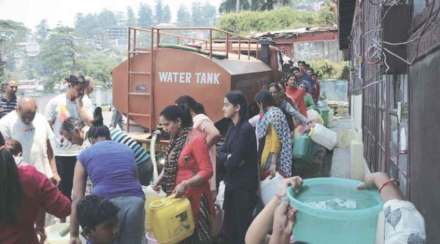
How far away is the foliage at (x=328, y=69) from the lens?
2566 cm

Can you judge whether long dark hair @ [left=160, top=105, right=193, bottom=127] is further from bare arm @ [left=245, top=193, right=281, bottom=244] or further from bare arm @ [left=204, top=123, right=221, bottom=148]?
bare arm @ [left=245, top=193, right=281, bottom=244]

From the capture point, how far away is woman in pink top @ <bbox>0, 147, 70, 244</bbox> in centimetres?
304

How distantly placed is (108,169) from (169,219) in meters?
0.64

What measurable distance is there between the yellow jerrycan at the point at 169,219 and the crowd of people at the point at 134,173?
0.40ft

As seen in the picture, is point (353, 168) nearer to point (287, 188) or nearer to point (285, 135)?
point (285, 135)

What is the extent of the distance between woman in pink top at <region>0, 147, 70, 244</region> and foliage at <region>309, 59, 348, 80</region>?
22996 mm

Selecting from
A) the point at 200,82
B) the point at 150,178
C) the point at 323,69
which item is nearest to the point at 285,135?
the point at 150,178

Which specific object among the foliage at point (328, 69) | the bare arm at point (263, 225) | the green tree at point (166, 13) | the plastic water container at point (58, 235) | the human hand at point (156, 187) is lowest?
the plastic water container at point (58, 235)

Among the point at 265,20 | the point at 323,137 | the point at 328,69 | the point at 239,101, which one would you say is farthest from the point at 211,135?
the point at 265,20

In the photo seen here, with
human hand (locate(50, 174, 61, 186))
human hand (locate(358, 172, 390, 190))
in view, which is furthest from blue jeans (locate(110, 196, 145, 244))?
human hand (locate(50, 174, 61, 186))

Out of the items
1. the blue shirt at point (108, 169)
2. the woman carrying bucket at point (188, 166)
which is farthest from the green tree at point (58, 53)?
the blue shirt at point (108, 169)

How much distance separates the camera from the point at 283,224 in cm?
237

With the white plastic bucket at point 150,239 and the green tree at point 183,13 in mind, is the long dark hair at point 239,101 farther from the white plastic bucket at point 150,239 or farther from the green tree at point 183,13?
the green tree at point 183,13

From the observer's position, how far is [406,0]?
3537mm
